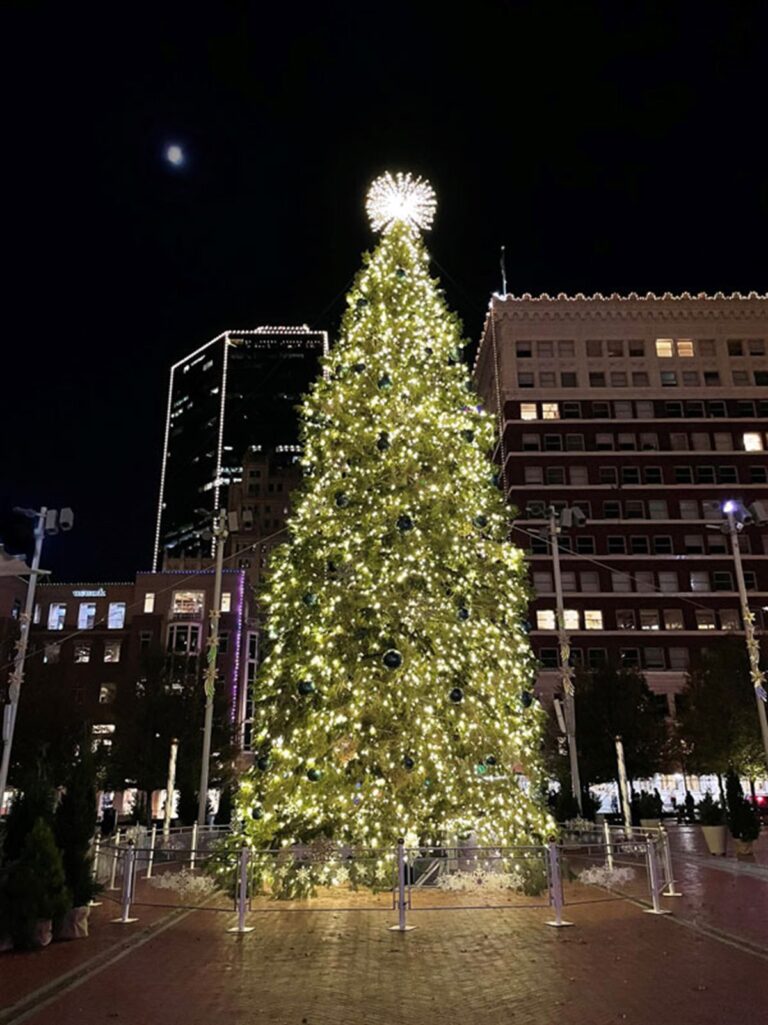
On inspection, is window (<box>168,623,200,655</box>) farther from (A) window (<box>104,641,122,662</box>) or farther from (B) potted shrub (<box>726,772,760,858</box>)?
(B) potted shrub (<box>726,772,760,858</box>)

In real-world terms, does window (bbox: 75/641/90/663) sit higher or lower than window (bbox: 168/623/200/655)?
lower

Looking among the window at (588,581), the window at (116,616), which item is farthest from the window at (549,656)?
the window at (116,616)

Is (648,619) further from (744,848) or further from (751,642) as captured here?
(744,848)

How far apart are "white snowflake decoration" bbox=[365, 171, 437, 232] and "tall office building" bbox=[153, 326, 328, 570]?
15615 centimetres

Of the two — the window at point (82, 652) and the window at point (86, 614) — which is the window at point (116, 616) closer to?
the window at point (86, 614)

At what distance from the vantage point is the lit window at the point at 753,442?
74.5 meters

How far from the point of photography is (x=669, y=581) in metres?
69.9

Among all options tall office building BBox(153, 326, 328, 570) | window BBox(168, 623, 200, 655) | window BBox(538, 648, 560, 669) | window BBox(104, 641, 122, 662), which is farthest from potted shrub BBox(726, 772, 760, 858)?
tall office building BBox(153, 326, 328, 570)

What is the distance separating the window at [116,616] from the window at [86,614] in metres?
1.55

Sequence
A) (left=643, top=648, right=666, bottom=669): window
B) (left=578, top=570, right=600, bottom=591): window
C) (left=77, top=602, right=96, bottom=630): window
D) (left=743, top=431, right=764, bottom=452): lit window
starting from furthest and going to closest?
(left=743, top=431, right=764, bottom=452): lit window < (left=77, top=602, right=96, bottom=630): window < (left=578, top=570, right=600, bottom=591): window < (left=643, top=648, right=666, bottom=669): window

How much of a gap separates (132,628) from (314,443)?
59305 mm

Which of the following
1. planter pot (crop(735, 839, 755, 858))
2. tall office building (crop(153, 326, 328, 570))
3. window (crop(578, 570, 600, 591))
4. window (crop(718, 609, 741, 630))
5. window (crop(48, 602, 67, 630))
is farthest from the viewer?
tall office building (crop(153, 326, 328, 570))

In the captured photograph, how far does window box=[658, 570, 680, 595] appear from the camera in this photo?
228 feet

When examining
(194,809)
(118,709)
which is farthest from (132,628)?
(194,809)
